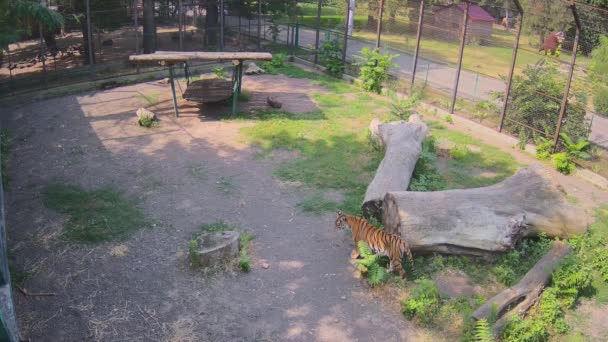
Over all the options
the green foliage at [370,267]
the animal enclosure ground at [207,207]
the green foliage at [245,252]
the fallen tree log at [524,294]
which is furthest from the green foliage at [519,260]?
the green foliage at [245,252]

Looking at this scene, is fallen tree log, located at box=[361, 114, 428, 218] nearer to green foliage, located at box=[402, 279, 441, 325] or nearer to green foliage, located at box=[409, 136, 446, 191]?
green foliage, located at box=[409, 136, 446, 191]

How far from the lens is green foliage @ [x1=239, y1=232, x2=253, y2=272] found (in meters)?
6.54

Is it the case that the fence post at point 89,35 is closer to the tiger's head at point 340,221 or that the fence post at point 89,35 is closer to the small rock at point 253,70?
the small rock at point 253,70

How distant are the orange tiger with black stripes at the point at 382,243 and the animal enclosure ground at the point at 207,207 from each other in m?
0.33

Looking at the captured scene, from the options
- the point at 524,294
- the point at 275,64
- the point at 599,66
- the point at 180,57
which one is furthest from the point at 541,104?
the point at 275,64

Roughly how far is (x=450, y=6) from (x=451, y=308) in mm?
9684

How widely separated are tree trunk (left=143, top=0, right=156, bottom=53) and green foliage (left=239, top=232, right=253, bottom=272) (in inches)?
374

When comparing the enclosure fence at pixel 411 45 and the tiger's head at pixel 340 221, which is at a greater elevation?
the enclosure fence at pixel 411 45

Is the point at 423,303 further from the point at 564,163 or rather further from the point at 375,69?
the point at 375,69

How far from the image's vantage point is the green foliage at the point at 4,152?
342 inches

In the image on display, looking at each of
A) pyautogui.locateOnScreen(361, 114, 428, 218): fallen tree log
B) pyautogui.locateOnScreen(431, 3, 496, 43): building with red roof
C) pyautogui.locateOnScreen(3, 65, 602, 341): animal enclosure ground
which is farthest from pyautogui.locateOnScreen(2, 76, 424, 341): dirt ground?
pyautogui.locateOnScreen(431, 3, 496, 43): building with red roof

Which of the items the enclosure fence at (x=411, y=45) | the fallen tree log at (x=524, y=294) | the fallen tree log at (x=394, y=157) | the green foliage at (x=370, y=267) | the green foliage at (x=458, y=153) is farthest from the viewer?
the enclosure fence at (x=411, y=45)

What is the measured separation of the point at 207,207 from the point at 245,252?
1.39m

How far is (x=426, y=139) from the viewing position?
10484 millimetres
